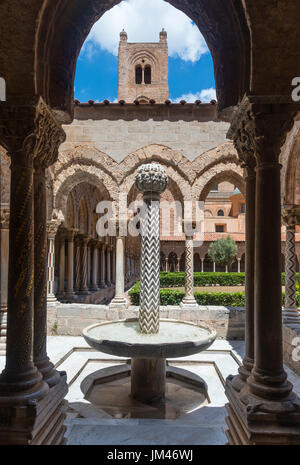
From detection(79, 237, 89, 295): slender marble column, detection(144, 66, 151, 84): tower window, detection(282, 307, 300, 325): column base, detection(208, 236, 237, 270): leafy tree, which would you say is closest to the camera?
detection(282, 307, 300, 325): column base

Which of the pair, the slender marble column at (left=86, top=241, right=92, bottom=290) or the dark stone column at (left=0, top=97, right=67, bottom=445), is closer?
the dark stone column at (left=0, top=97, right=67, bottom=445)

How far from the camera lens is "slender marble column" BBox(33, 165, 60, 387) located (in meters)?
2.88

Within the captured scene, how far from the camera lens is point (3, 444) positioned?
2213 millimetres

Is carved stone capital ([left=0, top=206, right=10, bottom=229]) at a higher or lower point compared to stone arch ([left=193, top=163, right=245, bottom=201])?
lower

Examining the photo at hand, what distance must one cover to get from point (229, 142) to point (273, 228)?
7013 millimetres

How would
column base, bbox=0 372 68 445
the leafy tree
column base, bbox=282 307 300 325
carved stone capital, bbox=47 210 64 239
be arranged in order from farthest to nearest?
the leafy tree
carved stone capital, bbox=47 210 64 239
column base, bbox=282 307 300 325
column base, bbox=0 372 68 445

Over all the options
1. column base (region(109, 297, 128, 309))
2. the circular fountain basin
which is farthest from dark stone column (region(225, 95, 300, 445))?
column base (region(109, 297, 128, 309))

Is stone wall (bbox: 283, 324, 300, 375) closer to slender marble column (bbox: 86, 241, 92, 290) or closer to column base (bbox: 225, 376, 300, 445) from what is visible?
column base (bbox: 225, 376, 300, 445)

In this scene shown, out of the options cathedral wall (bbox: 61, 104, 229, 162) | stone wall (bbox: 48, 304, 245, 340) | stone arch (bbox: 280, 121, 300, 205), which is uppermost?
cathedral wall (bbox: 61, 104, 229, 162)

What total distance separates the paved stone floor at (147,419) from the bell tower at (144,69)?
26.9 meters

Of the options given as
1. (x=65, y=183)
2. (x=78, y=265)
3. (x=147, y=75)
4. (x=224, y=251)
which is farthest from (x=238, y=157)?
(x=147, y=75)

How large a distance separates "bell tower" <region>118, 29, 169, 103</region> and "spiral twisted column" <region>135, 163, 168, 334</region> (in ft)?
87.7

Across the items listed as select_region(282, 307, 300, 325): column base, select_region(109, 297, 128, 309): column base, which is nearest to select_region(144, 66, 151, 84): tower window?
select_region(109, 297, 128, 309): column base
